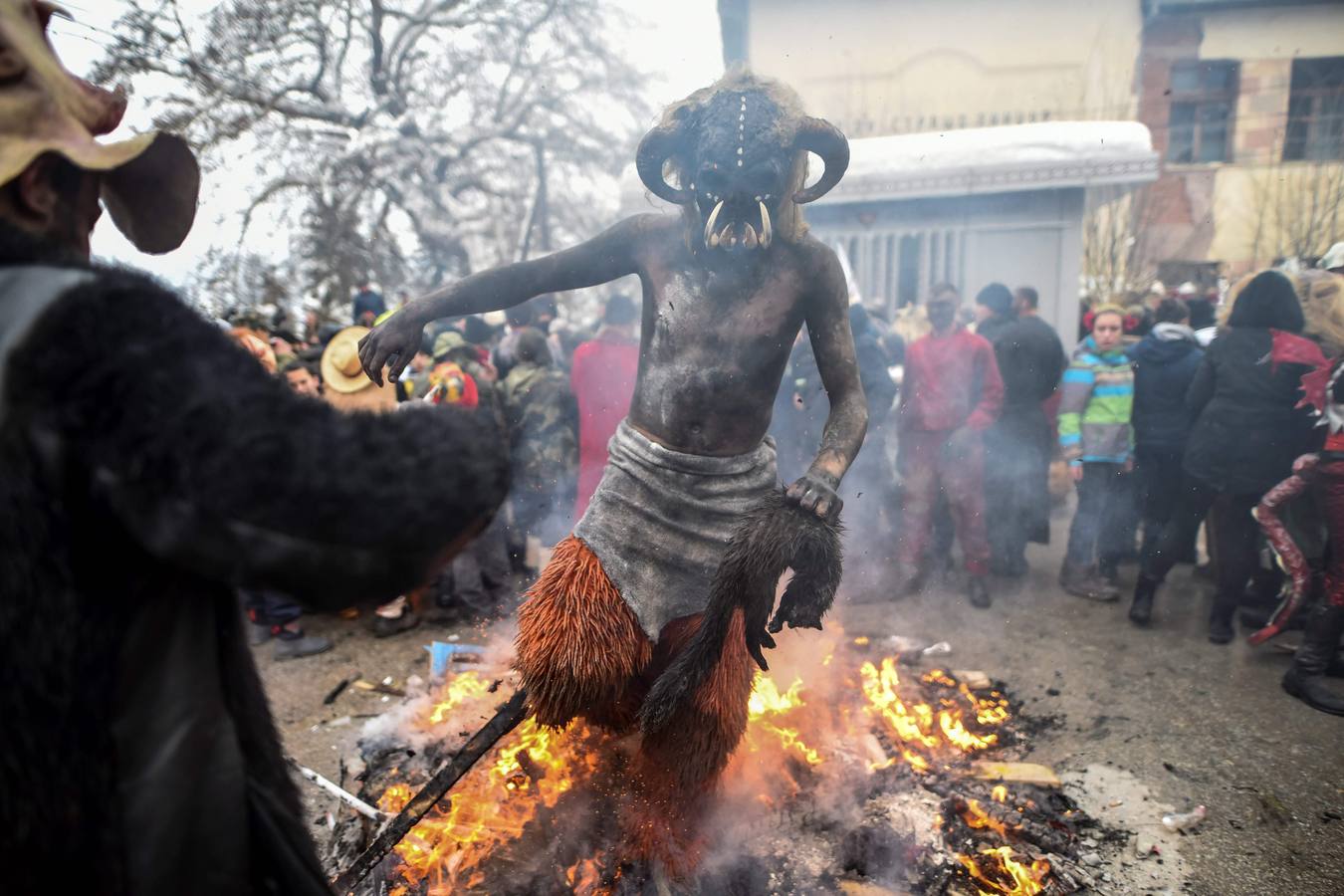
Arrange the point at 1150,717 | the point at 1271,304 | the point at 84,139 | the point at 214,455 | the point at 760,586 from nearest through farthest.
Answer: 1. the point at 214,455
2. the point at 84,139
3. the point at 760,586
4. the point at 1150,717
5. the point at 1271,304

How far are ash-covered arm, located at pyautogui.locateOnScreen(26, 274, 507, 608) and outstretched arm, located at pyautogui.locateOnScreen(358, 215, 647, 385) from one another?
1.31 m

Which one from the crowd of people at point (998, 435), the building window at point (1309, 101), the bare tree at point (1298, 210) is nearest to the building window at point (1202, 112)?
the building window at point (1309, 101)

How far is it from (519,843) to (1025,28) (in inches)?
600

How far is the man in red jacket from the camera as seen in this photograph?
236 inches

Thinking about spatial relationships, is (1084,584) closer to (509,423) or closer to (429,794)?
(509,423)

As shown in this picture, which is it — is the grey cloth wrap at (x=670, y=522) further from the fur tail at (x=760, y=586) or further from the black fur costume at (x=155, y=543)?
the black fur costume at (x=155, y=543)

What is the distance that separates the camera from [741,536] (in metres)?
2.17

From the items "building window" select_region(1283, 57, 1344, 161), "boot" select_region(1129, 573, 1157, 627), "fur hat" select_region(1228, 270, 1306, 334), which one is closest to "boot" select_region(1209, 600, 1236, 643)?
"boot" select_region(1129, 573, 1157, 627)

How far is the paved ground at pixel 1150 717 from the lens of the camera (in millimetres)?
3012

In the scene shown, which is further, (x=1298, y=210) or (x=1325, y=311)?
(x=1298, y=210)

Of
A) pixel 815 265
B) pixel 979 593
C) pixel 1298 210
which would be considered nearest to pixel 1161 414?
pixel 979 593

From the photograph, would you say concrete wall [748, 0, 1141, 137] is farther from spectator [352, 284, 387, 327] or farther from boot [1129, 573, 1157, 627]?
boot [1129, 573, 1157, 627]

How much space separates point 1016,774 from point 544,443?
3.88 m

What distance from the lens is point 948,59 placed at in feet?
43.6
